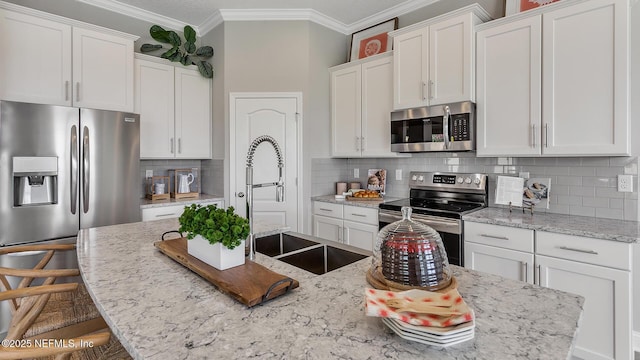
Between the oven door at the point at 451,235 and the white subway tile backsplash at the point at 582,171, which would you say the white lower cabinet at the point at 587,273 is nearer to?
the oven door at the point at 451,235

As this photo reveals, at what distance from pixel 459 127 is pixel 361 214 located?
1211mm

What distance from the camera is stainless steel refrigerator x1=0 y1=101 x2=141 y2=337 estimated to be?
2.42m

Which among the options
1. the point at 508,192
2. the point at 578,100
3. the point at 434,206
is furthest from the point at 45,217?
the point at 578,100

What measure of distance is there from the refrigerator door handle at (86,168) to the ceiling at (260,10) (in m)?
1.63

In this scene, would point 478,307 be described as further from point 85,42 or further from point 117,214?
point 85,42

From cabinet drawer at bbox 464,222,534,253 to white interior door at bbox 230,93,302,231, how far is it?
189 cm

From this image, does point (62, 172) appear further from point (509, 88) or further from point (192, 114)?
point (509, 88)

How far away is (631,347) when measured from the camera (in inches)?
73.2

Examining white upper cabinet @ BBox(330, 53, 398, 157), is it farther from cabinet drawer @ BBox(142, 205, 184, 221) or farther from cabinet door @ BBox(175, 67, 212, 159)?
cabinet drawer @ BBox(142, 205, 184, 221)

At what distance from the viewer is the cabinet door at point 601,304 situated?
186 centimetres

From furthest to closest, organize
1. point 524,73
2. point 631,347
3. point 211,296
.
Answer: point 524,73, point 631,347, point 211,296

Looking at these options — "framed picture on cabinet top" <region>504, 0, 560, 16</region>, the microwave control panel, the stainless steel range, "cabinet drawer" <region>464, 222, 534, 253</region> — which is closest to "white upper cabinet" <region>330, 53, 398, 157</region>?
the stainless steel range

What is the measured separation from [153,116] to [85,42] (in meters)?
0.88

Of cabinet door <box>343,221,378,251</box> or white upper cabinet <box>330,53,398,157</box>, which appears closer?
cabinet door <box>343,221,378,251</box>
